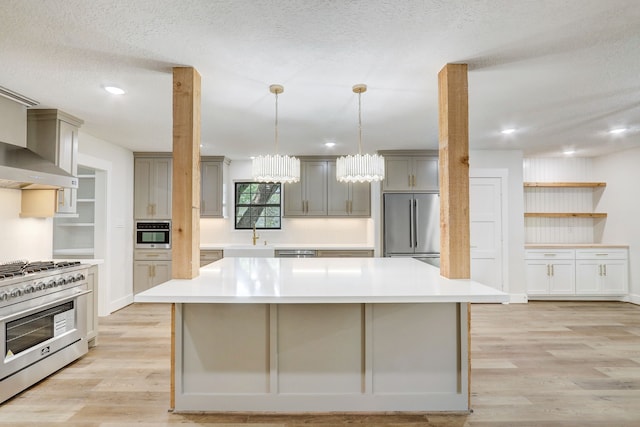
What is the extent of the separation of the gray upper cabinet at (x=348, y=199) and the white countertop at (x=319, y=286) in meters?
2.75

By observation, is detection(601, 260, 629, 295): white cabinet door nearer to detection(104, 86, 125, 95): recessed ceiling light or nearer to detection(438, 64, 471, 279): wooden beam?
detection(438, 64, 471, 279): wooden beam

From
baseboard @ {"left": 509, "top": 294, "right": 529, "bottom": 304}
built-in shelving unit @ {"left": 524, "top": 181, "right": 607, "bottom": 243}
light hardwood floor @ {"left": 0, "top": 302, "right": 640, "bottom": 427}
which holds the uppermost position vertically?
built-in shelving unit @ {"left": 524, "top": 181, "right": 607, "bottom": 243}

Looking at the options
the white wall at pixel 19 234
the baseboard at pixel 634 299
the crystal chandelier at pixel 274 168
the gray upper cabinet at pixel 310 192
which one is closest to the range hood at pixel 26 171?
the white wall at pixel 19 234

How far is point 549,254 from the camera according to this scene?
5.42 meters

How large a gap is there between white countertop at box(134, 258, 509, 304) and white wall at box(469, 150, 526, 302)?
10.0ft

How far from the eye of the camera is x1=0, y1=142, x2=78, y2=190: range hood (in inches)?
105

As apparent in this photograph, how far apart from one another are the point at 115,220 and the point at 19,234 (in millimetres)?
1574

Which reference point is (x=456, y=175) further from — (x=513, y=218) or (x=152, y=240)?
(x=152, y=240)

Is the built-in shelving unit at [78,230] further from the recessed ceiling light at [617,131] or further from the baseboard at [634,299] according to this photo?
the baseboard at [634,299]

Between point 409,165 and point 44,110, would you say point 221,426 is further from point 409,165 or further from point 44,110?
point 409,165

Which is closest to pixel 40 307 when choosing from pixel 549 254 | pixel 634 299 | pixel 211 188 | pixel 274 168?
pixel 274 168

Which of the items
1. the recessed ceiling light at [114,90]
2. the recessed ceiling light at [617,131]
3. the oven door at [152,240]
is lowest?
the oven door at [152,240]

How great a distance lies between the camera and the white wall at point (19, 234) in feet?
10.6

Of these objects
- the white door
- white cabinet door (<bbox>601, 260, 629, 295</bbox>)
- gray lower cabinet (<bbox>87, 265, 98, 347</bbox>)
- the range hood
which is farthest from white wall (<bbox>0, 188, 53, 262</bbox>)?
white cabinet door (<bbox>601, 260, 629, 295</bbox>)
